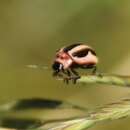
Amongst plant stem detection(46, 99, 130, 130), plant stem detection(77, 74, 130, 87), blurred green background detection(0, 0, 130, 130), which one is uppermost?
blurred green background detection(0, 0, 130, 130)

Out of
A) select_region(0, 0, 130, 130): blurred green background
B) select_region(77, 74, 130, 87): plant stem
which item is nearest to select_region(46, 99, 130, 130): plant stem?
select_region(77, 74, 130, 87): plant stem

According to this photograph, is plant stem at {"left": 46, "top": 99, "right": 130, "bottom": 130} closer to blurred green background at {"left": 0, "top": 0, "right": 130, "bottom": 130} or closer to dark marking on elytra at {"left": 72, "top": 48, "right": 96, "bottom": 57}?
dark marking on elytra at {"left": 72, "top": 48, "right": 96, "bottom": 57}

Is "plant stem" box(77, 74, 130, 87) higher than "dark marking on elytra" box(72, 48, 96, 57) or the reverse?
the reverse

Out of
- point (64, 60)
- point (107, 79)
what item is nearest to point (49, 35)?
point (64, 60)

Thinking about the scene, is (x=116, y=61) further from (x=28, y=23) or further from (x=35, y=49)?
(x=28, y=23)

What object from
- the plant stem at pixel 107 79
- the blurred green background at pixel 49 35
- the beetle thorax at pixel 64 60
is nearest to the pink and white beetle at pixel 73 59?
the beetle thorax at pixel 64 60

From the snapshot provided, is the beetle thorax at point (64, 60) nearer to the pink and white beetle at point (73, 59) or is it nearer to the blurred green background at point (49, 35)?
the pink and white beetle at point (73, 59)

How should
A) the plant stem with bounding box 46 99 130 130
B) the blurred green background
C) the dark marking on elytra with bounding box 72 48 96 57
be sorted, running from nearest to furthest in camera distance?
1. the plant stem with bounding box 46 99 130 130
2. the dark marking on elytra with bounding box 72 48 96 57
3. the blurred green background

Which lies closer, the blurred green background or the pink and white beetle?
the pink and white beetle

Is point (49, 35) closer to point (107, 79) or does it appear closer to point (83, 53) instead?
point (83, 53)
